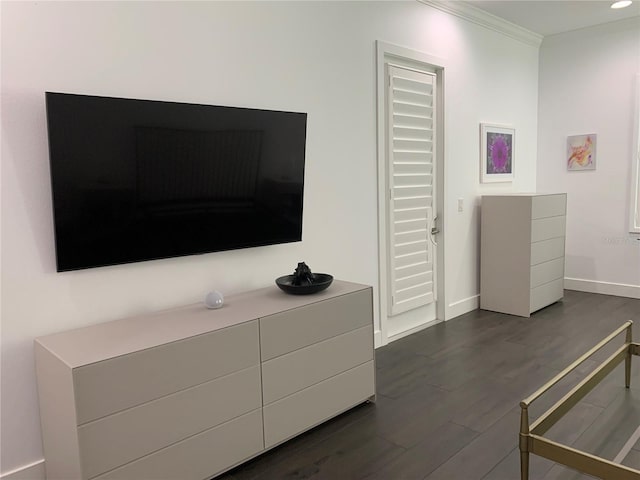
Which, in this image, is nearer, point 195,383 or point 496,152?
point 195,383

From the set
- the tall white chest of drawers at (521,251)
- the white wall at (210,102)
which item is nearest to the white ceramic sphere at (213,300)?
the white wall at (210,102)

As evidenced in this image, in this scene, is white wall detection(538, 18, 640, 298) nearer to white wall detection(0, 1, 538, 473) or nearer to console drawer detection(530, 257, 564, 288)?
console drawer detection(530, 257, 564, 288)

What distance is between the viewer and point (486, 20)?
4.75 metres

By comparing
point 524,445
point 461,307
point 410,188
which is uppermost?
point 410,188

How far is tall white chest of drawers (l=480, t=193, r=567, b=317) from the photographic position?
4633mm

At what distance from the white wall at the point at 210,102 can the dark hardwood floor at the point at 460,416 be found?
0.80 m

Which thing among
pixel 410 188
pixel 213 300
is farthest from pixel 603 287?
pixel 213 300

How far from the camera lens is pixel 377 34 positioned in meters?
3.72

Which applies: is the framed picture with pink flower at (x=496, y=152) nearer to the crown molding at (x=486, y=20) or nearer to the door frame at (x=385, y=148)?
the door frame at (x=385, y=148)

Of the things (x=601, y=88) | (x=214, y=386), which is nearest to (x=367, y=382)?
(x=214, y=386)

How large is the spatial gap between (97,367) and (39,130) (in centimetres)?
107

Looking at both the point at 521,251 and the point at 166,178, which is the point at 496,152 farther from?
the point at 166,178

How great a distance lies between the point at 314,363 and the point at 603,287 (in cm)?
427

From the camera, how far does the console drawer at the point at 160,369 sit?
185 cm
